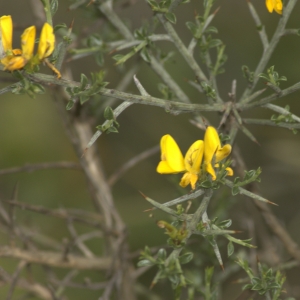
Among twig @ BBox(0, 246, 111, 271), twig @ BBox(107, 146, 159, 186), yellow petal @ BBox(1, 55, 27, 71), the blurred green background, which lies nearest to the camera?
yellow petal @ BBox(1, 55, 27, 71)

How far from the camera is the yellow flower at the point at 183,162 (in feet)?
3.19

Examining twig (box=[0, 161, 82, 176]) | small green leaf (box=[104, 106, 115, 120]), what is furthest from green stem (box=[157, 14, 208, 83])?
twig (box=[0, 161, 82, 176])

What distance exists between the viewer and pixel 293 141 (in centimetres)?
238

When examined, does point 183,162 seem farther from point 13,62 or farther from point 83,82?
point 13,62

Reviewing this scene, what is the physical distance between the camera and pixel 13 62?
33.9 inches

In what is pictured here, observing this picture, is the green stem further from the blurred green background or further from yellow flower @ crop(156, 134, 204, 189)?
the blurred green background

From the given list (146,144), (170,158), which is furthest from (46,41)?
(146,144)

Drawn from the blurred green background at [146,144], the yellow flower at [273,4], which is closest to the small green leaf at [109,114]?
the yellow flower at [273,4]

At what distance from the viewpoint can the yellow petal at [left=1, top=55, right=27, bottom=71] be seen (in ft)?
2.82

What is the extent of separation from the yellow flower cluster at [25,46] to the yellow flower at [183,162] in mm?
315

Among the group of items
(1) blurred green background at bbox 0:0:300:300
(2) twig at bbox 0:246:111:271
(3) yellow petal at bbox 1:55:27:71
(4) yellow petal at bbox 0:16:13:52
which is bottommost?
(1) blurred green background at bbox 0:0:300:300

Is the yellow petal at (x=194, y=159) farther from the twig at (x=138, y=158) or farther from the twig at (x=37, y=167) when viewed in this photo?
the twig at (x=37, y=167)

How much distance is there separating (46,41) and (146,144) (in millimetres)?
1927

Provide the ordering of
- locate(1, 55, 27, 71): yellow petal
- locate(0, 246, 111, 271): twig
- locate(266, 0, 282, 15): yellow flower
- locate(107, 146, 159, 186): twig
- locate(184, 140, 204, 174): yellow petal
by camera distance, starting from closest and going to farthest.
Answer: locate(1, 55, 27, 71): yellow petal
locate(184, 140, 204, 174): yellow petal
locate(266, 0, 282, 15): yellow flower
locate(0, 246, 111, 271): twig
locate(107, 146, 159, 186): twig
